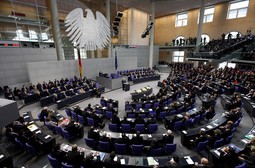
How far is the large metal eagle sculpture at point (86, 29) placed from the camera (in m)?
12.8

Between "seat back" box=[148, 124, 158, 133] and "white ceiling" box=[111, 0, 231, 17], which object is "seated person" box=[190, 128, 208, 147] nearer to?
"seat back" box=[148, 124, 158, 133]

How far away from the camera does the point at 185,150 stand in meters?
5.85

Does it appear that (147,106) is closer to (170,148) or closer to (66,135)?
(170,148)

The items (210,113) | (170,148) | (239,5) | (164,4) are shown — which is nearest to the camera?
(170,148)

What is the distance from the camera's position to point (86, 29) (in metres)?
13.7

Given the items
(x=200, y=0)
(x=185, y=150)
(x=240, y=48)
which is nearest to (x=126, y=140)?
(x=185, y=150)

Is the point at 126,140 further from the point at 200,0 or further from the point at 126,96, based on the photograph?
the point at 200,0

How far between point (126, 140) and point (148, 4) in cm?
2562

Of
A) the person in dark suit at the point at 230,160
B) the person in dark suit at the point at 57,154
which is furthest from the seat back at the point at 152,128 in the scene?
the person in dark suit at the point at 57,154

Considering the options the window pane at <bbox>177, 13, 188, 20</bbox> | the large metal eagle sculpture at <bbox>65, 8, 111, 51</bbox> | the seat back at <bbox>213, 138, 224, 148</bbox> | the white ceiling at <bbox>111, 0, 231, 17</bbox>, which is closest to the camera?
the seat back at <bbox>213, 138, 224, 148</bbox>

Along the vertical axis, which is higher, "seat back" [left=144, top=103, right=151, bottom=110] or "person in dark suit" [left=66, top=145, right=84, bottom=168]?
"person in dark suit" [left=66, top=145, right=84, bottom=168]

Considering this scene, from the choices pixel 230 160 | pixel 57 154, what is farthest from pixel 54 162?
pixel 230 160

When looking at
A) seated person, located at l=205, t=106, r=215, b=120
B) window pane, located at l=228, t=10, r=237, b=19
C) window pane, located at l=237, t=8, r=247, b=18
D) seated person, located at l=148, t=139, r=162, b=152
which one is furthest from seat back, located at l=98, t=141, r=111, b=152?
window pane, located at l=228, t=10, r=237, b=19

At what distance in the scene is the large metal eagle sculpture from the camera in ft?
41.9
